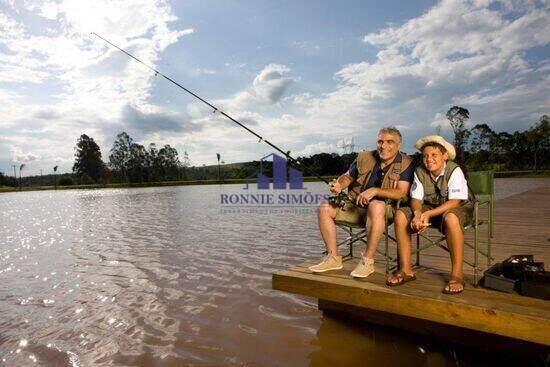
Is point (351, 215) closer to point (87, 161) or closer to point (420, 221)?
point (420, 221)

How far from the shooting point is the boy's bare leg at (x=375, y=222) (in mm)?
3512

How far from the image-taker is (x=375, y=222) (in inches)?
139

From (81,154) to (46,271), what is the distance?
112204 millimetres

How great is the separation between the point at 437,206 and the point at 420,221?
1.43 ft

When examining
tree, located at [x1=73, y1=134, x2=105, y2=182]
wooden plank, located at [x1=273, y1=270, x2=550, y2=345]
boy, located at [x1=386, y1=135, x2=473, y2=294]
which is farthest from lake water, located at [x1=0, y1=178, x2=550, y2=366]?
tree, located at [x1=73, y1=134, x2=105, y2=182]

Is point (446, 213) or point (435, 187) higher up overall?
point (435, 187)

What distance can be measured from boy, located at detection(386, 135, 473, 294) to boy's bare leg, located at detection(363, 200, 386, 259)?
0.49 feet

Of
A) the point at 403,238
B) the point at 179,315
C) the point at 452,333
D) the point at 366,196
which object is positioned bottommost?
the point at 179,315

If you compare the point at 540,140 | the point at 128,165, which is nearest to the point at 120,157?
the point at 128,165

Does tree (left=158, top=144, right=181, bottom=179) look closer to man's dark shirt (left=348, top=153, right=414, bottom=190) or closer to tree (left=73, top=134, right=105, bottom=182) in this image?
tree (left=73, top=134, right=105, bottom=182)

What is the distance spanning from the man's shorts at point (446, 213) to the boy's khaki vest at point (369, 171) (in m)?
0.36

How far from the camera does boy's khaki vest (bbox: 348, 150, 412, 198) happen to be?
12.4 feet

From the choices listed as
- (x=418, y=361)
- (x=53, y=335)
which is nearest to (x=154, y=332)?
(x=53, y=335)

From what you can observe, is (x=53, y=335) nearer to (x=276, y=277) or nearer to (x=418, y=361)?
(x=276, y=277)
